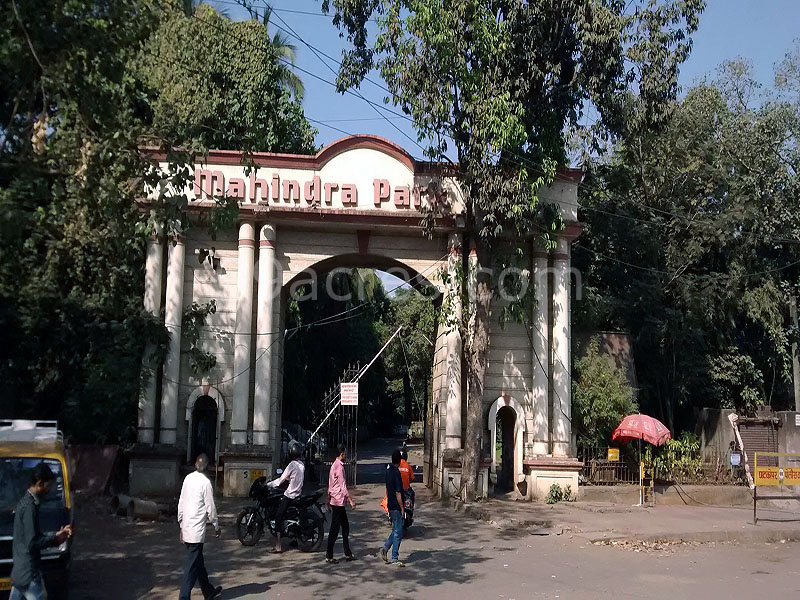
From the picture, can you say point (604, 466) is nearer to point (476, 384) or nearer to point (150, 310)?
point (476, 384)

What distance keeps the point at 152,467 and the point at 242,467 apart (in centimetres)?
215

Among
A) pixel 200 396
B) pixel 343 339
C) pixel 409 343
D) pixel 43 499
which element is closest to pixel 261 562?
pixel 43 499

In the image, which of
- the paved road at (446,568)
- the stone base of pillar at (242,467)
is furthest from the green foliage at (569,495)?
the stone base of pillar at (242,467)

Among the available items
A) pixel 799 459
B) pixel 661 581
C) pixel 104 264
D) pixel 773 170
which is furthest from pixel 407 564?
pixel 773 170

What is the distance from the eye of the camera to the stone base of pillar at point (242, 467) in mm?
19172

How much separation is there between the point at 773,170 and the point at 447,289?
11993 mm

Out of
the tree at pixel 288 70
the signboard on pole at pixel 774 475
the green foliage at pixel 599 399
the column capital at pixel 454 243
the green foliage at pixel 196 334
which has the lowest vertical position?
the signboard on pole at pixel 774 475

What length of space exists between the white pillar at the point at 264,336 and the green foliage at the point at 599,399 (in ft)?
26.7

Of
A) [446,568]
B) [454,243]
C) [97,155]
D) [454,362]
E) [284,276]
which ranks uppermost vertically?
[454,243]

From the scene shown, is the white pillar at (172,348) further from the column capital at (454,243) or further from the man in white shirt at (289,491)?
the man in white shirt at (289,491)

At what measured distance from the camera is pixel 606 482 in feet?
68.9

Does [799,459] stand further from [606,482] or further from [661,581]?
[661,581]

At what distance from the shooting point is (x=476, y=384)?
19.2 meters

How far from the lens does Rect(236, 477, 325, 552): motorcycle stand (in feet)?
40.8
